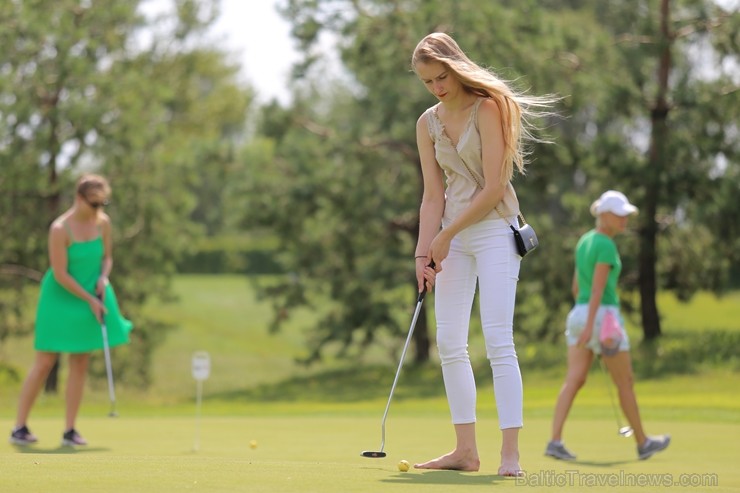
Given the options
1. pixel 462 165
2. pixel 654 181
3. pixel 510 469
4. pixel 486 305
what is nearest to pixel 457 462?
pixel 510 469

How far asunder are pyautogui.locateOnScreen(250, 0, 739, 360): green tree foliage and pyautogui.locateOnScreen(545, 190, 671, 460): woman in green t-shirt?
11.0 meters

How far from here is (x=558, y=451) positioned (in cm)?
776

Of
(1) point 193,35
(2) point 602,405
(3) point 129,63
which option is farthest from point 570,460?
(1) point 193,35

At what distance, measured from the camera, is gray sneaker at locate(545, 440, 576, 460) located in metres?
7.67

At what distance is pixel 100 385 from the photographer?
66.4 feet

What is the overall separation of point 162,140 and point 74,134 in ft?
5.19

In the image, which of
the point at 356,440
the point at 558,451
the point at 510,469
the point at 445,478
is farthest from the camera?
the point at 356,440

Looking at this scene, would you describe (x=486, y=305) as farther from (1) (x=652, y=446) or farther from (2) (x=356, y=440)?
(2) (x=356, y=440)

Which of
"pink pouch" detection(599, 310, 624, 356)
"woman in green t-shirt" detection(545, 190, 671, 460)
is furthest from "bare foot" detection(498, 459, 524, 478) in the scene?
"pink pouch" detection(599, 310, 624, 356)

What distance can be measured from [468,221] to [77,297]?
3.93 metres

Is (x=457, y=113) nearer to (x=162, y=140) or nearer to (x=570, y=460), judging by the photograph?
(x=570, y=460)

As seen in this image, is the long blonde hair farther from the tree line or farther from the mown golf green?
the tree line

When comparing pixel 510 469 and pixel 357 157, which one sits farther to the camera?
pixel 357 157

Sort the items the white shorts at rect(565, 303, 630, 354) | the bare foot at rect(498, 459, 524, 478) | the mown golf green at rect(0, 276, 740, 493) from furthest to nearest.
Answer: the white shorts at rect(565, 303, 630, 354), the bare foot at rect(498, 459, 524, 478), the mown golf green at rect(0, 276, 740, 493)
